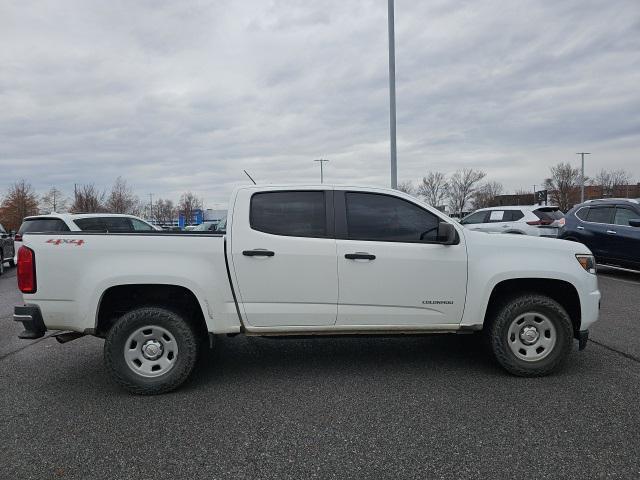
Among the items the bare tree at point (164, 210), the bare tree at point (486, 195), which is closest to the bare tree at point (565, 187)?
the bare tree at point (486, 195)

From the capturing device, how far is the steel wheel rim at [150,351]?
4.14m

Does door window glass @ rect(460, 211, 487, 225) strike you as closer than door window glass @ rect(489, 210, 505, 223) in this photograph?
No

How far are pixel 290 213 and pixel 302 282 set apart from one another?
67 centimetres

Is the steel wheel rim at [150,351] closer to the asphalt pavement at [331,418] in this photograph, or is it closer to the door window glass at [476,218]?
the asphalt pavement at [331,418]

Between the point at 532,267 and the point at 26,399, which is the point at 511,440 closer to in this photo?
the point at 532,267

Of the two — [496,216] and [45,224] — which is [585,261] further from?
[45,224]

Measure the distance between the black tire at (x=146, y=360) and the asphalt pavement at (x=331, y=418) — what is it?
0.13 m

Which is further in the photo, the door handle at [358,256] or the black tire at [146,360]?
the door handle at [358,256]

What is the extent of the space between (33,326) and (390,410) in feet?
10.2

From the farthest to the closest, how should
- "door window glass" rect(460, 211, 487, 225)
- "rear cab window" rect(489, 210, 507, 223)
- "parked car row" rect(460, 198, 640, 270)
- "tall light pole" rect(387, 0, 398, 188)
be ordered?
"door window glass" rect(460, 211, 487, 225), "rear cab window" rect(489, 210, 507, 223), "tall light pole" rect(387, 0, 398, 188), "parked car row" rect(460, 198, 640, 270)

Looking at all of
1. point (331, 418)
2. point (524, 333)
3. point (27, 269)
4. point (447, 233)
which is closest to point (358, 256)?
point (447, 233)

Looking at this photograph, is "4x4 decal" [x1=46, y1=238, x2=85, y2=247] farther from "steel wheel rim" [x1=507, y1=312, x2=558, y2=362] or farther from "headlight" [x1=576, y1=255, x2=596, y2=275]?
"headlight" [x1=576, y1=255, x2=596, y2=275]

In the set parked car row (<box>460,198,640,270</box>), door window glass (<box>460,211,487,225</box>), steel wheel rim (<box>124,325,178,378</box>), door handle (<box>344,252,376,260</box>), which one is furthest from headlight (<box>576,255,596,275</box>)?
door window glass (<box>460,211,487,225</box>)

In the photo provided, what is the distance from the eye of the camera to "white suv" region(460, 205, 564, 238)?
1430 cm
